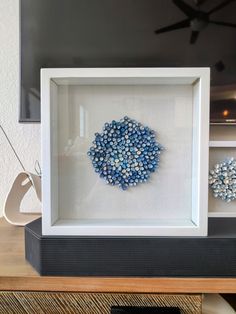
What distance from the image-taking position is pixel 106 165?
650mm

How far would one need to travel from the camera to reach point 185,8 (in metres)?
0.86

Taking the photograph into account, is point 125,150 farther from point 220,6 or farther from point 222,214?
point 220,6

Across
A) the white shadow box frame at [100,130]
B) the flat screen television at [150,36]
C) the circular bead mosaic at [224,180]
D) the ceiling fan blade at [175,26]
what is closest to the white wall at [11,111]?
the flat screen television at [150,36]

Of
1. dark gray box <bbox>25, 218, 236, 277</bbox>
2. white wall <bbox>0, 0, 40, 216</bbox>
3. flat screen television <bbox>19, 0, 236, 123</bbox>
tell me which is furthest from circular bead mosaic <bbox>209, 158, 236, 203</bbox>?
white wall <bbox>0, 0, 40, 216</bbox>

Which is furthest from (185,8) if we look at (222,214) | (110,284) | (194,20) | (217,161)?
(110,284)

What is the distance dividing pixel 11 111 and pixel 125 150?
20.8 inches

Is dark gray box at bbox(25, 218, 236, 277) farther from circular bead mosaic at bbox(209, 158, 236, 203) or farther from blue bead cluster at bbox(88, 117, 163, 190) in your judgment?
circular bead mosaic at bbox(209, 158, 236, 203)

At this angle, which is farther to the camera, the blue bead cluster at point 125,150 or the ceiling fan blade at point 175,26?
the ceiling fan blade at point 175,26

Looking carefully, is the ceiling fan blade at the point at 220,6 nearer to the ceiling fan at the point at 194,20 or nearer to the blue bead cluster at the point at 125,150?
the ceiling fan at the point at 194,20

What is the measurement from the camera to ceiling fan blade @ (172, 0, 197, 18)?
86cm

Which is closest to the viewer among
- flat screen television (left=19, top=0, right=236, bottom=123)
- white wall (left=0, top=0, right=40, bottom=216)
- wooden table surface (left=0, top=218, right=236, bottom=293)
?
wooden table surface (left=0, top=218, right=236, bottom=293)

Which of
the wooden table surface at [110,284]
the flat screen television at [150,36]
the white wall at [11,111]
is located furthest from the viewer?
the white wall at [11,111]

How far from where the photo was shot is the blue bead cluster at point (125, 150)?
647 mm

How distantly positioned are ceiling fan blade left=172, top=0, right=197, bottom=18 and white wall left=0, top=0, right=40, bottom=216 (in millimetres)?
528
